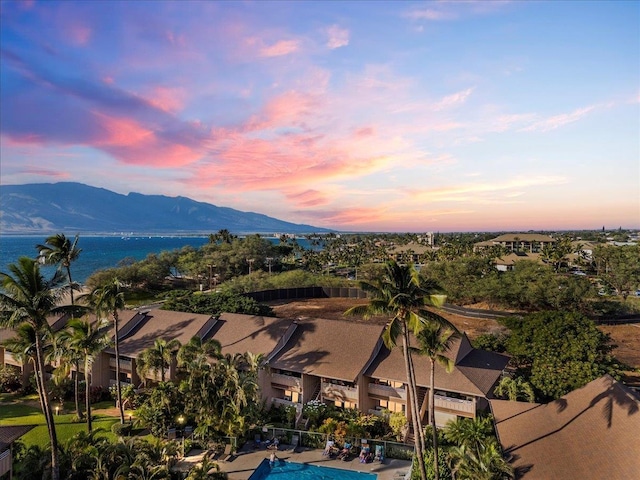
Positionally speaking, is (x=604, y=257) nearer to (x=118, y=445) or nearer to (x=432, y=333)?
(x=432, y=333)

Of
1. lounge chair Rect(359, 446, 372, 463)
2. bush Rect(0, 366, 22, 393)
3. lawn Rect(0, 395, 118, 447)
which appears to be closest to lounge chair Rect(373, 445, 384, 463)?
lounge chair Rect(359, 446, 372, 463)

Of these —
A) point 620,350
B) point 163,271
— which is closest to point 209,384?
point 620,350

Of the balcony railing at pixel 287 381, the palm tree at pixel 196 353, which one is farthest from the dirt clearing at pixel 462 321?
the palm tree at pixel 196 353

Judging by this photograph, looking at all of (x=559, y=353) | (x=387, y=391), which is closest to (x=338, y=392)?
(x=387, y=391)

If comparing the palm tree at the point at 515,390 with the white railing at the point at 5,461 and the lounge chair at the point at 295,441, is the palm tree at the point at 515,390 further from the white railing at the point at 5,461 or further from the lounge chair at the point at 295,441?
the white railing at the point at 5,461

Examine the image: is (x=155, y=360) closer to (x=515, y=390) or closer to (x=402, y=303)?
(x=402, y=303)

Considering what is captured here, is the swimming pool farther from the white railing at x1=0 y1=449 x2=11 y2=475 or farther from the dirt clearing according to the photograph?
the dirt clearing
